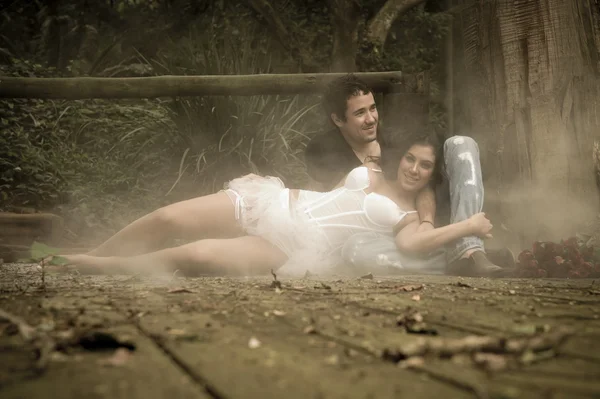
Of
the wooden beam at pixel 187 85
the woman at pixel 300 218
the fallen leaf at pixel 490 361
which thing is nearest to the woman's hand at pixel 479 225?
the woman at pixel 300 218

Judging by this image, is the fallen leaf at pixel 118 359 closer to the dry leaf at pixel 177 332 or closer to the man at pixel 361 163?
the dry leaf at pixel 177 332

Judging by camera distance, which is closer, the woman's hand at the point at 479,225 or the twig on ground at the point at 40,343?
the twig on ground at the point at 40,343

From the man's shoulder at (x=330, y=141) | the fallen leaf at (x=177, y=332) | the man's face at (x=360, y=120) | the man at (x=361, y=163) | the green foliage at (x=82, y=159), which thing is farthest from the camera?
the green foliage at (x=82, y=159)

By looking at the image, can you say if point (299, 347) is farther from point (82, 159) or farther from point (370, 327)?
point (82, 159)

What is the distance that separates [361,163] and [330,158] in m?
0.23

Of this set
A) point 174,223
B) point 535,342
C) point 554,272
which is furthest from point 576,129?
point 535,342

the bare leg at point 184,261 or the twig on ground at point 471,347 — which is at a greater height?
the bare leg at point 184,261

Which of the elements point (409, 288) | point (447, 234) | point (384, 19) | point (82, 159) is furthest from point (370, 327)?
point (384, 19)

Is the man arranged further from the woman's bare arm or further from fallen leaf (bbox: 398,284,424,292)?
fallen leaf (bbox: 398,284,424,292)

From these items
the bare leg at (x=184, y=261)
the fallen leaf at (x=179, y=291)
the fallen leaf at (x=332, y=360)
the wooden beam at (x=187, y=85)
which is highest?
the wooden beam at (x=187, y=85)

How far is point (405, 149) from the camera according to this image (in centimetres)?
372

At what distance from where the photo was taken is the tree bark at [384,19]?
8469mm

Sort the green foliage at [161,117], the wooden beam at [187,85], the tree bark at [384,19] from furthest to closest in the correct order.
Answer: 1. the tree bark at [384,19]
2. the green foliage at [161,117]
3. the wooden beam at [187,85]

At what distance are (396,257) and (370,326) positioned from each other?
6.88 ft
